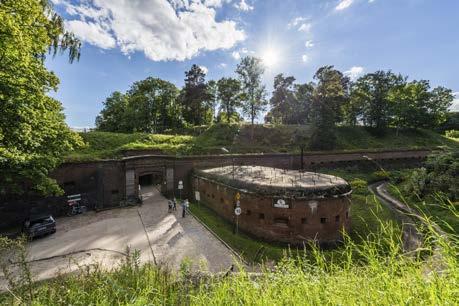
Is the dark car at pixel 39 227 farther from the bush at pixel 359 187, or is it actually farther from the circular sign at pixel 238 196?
the bush at pixel 359 187

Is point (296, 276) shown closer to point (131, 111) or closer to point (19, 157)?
point (19, 157)

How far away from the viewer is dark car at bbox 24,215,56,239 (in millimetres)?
14289

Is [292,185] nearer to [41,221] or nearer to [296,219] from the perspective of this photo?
[296,219]

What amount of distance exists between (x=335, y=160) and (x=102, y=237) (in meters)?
32.4

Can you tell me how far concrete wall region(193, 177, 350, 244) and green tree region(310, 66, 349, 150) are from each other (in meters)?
24.0

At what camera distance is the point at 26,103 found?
1173 cm

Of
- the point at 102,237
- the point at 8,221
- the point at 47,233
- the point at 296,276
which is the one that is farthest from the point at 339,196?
the point at 8,221

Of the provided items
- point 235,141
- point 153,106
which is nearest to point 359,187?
point 235,141

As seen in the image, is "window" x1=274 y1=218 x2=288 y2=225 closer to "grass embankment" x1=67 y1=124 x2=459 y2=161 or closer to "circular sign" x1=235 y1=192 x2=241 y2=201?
"circular sign" x1=235 y1=192 x2=241 y2=201

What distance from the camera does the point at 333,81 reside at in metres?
41.6

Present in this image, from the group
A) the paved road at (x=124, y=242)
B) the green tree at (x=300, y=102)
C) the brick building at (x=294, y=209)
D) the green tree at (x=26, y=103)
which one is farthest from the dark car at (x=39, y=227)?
the green tree at (x=300, y=102)

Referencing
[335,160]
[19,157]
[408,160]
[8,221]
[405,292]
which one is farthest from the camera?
[408,160]

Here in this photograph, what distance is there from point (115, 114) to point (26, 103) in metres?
40.5

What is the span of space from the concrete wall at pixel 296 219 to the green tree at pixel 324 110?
945 inches
